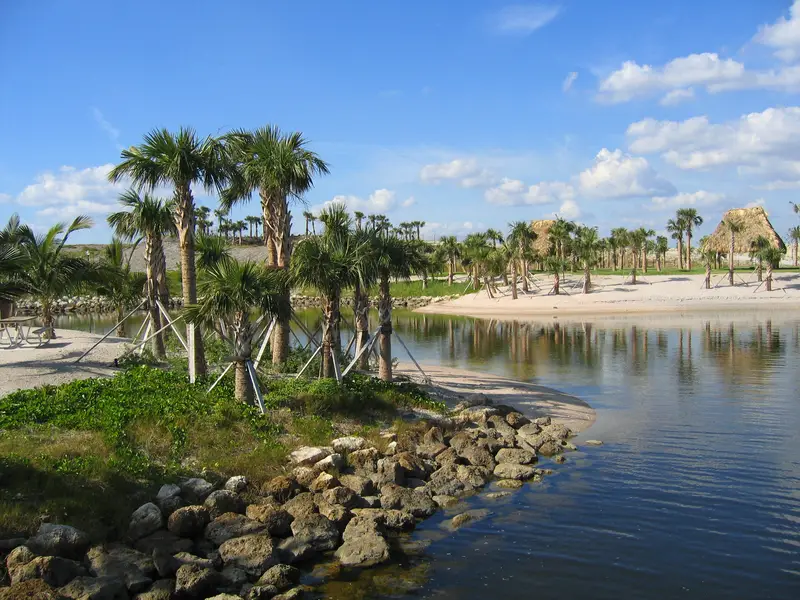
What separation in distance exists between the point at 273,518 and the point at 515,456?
23.5 ft

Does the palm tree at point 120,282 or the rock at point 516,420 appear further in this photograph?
the palm tree at point 120,282

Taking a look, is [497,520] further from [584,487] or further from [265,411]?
[265,411]

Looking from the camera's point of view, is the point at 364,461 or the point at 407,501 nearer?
the point at 407,501

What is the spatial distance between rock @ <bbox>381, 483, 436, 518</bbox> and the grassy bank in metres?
2.68

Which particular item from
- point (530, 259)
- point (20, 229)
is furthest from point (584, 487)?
point (530, 259)

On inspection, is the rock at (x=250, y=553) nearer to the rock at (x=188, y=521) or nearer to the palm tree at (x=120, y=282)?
the rock at (x=188, y=521)

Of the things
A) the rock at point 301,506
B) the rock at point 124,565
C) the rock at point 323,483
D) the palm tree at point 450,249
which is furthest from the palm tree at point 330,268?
the palm tree at point 450,249

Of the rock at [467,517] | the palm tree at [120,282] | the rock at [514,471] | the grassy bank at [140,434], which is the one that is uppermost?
the palm tree at [120,282]

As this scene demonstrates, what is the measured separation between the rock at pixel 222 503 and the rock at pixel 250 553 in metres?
1.23

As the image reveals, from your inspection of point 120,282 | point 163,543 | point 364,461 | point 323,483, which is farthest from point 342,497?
point 120,282

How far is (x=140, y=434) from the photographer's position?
52.7ft

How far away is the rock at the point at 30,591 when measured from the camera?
32.3ft

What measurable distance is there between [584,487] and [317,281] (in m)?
9.91

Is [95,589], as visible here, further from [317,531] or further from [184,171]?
[184,171]
